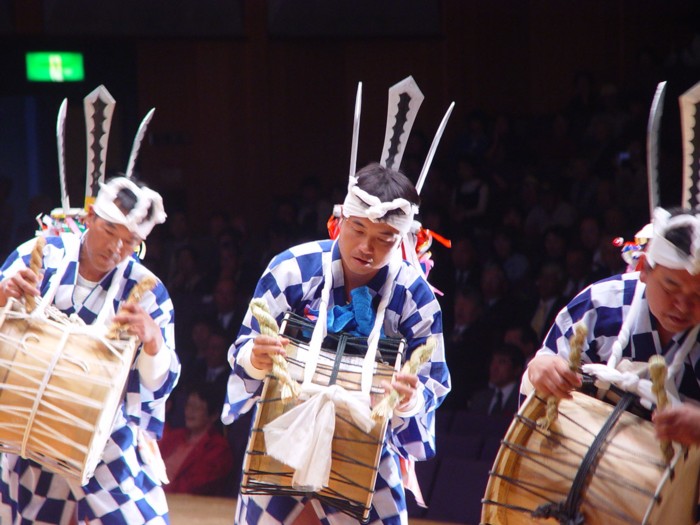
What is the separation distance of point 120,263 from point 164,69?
207 inches

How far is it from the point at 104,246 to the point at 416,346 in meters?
0.80

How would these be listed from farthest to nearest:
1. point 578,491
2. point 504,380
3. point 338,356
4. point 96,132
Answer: point 504,380 < point 96,132 < point 338,356 < point 578,491

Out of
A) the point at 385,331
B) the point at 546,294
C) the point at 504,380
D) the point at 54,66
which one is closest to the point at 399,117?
the point at 385,331

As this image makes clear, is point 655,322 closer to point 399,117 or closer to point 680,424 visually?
point 680,424

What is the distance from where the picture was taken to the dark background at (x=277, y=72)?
723cm

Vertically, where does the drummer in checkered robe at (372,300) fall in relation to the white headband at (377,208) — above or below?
below

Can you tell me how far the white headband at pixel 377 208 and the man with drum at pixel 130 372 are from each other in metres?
0.53

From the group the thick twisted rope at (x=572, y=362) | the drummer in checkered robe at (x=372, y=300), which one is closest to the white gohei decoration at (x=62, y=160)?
the drummer in checkered robe at (x=372, y=300)

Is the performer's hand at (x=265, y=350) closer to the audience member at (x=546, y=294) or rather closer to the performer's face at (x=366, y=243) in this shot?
the performer's face at (x=366, y=243)

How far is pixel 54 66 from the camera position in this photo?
7.11 metres

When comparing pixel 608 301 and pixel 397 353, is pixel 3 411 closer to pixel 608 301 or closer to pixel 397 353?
pixel 397 353

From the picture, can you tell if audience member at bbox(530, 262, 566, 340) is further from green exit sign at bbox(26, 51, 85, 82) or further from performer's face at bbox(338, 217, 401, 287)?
green exit sign at bbox(26, 51, 85, 82)

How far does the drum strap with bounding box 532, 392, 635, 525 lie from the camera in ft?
6.75

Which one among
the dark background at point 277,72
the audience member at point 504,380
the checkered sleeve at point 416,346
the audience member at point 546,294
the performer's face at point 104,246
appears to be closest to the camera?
the checkered sleeve at point 416,346
